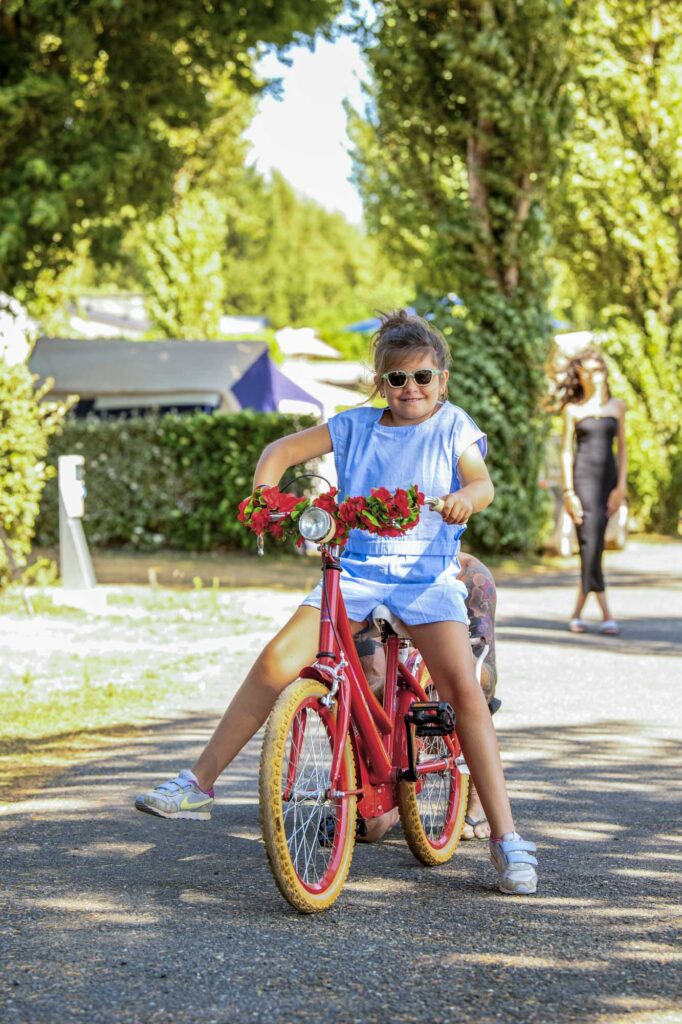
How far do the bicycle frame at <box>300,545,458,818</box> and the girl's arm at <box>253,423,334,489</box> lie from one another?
39cm

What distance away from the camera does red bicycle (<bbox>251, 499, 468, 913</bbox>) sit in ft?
13.8

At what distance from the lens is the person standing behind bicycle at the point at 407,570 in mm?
4582

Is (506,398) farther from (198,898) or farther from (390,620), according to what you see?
(198,898)

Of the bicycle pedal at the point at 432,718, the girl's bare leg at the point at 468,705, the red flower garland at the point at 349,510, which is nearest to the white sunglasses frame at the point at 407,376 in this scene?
the red flower garland at the point at 349,510

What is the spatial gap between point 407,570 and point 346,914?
3.41ft

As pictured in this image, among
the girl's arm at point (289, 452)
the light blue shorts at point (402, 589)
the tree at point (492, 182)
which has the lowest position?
the light blue shorts at point (402, 589)

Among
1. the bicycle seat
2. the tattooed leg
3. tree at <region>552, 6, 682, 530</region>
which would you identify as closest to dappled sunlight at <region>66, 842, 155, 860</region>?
the bicycle seat

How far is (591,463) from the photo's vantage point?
11148mm

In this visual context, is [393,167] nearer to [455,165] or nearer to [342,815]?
[455,165]

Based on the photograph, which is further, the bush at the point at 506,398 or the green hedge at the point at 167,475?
the green hedge at the point at 167,475

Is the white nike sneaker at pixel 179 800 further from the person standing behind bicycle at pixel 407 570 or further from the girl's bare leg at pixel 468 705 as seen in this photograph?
the girl's bare leg at pixel 468 705

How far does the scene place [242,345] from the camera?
22078 mm

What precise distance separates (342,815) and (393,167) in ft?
52.7

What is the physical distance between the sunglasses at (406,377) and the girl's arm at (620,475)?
6.15m
